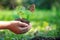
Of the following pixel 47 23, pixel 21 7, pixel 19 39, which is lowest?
pixel 19 39

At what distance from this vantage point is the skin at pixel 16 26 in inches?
74.0

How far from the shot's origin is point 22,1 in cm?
189

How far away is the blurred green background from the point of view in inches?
74.1

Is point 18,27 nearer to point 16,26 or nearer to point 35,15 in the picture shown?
point 16,26

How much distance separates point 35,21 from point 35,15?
0.16 ft

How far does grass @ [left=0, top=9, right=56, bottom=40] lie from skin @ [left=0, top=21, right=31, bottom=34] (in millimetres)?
25

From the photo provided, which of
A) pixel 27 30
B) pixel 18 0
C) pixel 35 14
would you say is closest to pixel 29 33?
pixel 27 30

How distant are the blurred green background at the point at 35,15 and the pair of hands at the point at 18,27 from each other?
0.09ft

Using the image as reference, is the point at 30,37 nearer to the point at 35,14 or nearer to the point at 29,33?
the point at 29,33

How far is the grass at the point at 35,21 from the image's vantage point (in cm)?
188

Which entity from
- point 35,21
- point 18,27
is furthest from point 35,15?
point 18,27

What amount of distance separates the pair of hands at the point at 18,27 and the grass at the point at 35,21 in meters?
0.03

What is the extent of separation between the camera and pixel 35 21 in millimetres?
1902

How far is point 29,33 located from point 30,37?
1.4 inches
